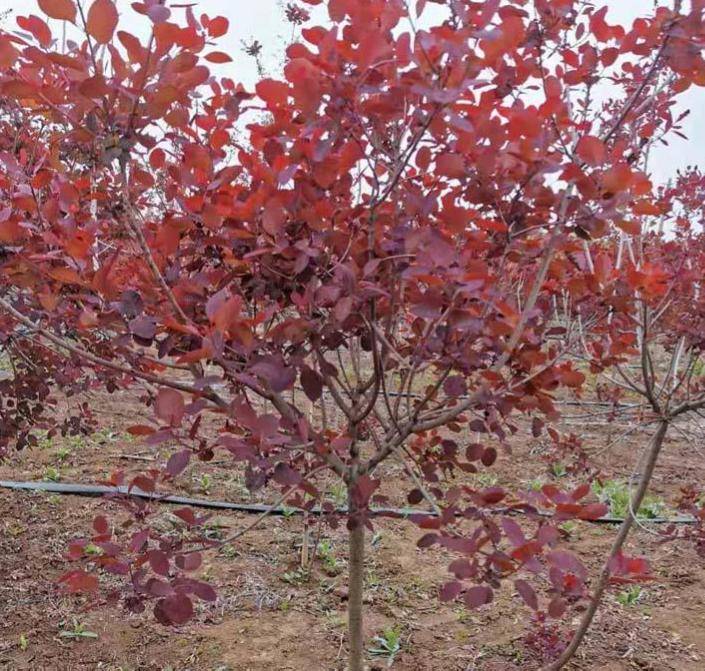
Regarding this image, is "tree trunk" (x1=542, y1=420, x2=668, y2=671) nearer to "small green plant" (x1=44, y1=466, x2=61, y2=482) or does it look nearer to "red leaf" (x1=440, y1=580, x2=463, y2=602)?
"red leaf" (x1=440, y1=580, x2=463, y2=602)

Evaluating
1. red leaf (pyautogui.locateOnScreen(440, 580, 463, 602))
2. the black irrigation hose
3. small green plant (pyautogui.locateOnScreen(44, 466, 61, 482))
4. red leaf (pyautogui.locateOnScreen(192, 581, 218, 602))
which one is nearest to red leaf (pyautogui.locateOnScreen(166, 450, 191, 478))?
red leaf (pyautogui.locateOnScreen(192, 581, 218, 602))

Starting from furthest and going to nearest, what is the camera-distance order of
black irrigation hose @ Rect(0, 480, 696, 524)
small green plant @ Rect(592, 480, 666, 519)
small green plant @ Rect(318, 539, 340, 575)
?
small green plant @ Rect(592, 480, 666, 519) < black irrigation hose @ Rect(0, 480, 696, 524) < small green plant @ Rect(318, 539, 340, 575)

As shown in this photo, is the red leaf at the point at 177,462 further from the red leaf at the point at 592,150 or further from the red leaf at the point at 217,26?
the red leaf at the point at 592,150

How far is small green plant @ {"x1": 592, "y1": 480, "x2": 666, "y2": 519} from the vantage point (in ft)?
12.7

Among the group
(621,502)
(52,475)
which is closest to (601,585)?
(621,502)

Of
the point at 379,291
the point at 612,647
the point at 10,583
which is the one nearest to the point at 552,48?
the point at 379,291

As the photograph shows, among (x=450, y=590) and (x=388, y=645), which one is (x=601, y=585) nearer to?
(x=450, y=590)

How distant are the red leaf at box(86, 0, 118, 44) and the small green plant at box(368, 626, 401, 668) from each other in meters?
2.21

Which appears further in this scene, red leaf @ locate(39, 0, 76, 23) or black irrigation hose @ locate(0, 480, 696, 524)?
black irrigation hose @ locate(0, 480, 696, 524)

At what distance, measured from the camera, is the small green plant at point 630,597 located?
9.57ft

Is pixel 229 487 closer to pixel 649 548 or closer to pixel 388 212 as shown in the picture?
pixel 649 548

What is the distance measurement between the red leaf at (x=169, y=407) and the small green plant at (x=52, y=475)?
10.6 ft

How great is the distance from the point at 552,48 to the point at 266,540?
2604mm

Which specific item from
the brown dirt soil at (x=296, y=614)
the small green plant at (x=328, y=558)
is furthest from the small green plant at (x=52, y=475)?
the small green plant at (x=328, y=558)
